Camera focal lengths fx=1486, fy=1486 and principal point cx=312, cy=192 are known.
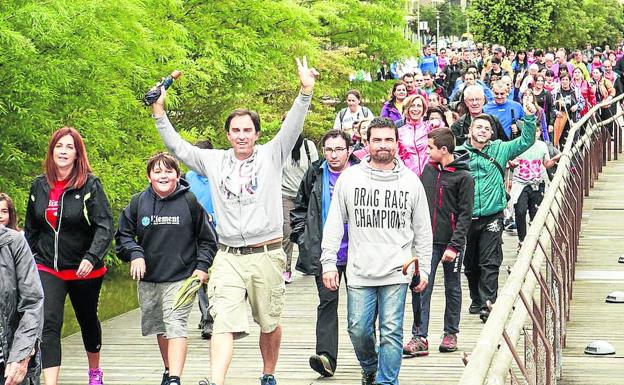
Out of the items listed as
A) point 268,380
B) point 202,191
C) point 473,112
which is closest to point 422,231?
point 268,380

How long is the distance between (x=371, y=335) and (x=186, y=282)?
1.26m

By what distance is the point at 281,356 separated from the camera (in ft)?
38.3

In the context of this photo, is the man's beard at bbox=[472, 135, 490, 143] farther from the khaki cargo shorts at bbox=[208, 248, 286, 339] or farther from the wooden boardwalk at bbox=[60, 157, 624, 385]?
the khaki cargo shorts at bbox=[208, 248, 286, 339]

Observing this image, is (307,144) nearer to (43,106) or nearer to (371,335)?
(43,106)

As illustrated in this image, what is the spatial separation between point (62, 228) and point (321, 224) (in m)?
1.89

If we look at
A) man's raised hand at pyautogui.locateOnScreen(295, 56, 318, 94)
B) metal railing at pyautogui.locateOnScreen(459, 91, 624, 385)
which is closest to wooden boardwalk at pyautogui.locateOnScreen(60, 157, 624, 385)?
metal railing at pyautogui.locateOnScreen(459, 91, 624, 385)

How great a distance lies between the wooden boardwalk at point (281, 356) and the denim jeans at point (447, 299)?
241 mm

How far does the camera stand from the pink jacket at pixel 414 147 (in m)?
14.0

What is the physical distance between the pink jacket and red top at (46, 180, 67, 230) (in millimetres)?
5227

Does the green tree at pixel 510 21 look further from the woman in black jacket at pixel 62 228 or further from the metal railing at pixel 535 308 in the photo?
the woman in black jacket at pixel 62 228

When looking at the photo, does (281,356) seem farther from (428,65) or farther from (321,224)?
(428,65)

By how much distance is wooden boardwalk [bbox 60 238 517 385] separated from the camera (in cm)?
1069

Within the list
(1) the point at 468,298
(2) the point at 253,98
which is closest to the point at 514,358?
(1) the point at 468,298

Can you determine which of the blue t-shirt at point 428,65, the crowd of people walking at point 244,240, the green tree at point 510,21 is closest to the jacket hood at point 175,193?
the crowd of people walking at point 244,240
